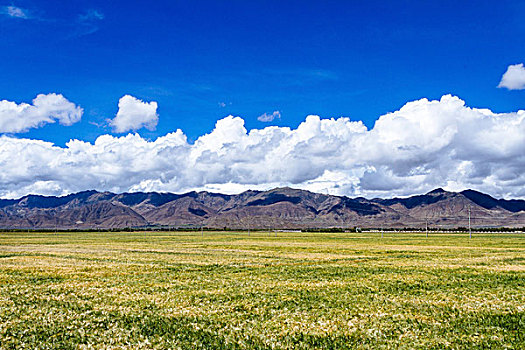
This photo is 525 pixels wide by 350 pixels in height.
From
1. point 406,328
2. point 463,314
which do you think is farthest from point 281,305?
point 463,314

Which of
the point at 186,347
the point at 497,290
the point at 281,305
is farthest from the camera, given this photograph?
the point at 497,290

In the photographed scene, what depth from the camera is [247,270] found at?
1355 inches

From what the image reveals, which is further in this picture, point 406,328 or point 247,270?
point 247,270

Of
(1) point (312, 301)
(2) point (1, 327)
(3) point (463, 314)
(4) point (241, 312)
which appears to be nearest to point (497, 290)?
(3) point (463, 314)

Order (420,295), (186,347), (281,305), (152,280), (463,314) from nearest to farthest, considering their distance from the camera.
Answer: (186,347), (463,314), (281,305), (420,295), (152,280)

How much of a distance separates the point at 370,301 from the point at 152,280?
14.0 meters

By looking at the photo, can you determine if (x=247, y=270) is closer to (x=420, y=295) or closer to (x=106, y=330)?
(x=420, y=295)

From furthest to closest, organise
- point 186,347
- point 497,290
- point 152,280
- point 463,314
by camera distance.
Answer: point 152,280, point 497,290, point 463,314, point 186,347

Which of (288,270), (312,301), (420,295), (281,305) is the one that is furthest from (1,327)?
(288,270)

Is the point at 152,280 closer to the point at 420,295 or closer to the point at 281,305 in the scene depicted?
the point at 281,305

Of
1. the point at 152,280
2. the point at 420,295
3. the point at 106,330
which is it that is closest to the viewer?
the point at 106,330

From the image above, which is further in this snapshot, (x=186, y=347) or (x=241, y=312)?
(x=241, y=312)

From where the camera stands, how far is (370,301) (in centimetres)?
2086

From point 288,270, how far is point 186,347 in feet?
68.8
